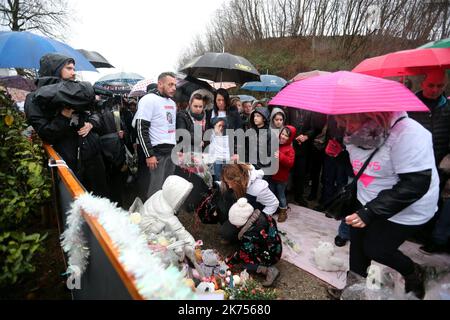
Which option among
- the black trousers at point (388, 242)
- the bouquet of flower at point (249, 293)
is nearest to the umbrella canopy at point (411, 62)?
the black trousers at point (388, 242)

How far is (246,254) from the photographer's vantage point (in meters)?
2.88

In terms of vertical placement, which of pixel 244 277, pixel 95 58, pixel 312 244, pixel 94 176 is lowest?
pixel 312 244

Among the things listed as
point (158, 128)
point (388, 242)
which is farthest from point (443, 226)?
point (158, 128)

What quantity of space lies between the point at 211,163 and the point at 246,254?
186 cm

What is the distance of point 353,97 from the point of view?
5.23ft

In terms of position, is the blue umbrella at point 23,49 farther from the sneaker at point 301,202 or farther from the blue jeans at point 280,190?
the sneaker at point 301,202

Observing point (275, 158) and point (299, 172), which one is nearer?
point (275, 158)

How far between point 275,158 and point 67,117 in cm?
284

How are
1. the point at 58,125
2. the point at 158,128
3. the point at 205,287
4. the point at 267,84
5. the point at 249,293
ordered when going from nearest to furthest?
1. the point at 205,287
2. the point at 249,293
3. the point at 58,125
4. the point at 158,128
5. the point at 267,84

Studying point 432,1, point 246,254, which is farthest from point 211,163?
point 432,1

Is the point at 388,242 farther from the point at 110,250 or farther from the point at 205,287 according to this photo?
the point at 110,250

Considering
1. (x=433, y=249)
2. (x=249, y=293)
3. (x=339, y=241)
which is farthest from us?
(x=339, y=241)

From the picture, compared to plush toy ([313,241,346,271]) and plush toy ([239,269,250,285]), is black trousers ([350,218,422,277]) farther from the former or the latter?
plush toy ([239,269,250,285])

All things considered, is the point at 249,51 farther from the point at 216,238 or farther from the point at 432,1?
the point at 216,238
